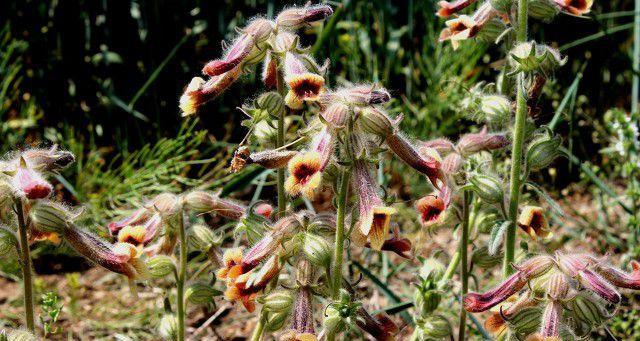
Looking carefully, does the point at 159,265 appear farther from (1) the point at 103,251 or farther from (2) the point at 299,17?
(2) the point at 299,17

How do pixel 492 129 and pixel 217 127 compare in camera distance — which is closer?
pixel 492 129

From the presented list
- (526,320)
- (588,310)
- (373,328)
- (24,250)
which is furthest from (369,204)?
(24,250)

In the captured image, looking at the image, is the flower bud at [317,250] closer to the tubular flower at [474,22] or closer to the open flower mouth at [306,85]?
the open flower mouth at [306,85]

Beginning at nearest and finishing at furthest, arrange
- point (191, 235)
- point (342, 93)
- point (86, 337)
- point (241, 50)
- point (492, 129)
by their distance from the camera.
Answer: point (342, 93) → point (241, 50) → point (191, 235) → point (492, 129) → point (86, 337)

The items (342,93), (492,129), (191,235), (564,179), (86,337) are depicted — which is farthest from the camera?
(564,179)

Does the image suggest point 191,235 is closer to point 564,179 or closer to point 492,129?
point 492,129

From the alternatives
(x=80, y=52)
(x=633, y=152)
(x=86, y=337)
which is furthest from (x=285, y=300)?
(x=80, y=52)

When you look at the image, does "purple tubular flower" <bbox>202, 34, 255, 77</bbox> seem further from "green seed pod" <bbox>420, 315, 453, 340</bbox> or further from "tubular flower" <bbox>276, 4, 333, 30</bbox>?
"green seed pod" <bbox>420, 315, 453, 340</bbox>
